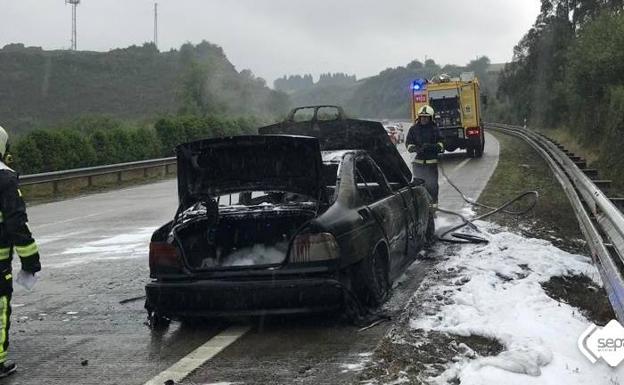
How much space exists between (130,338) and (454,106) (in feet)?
69.6

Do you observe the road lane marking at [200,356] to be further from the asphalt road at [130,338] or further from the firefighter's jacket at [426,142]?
the firefighter's jacket at [426,142]

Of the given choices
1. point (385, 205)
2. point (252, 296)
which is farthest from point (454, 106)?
point (252, 296)

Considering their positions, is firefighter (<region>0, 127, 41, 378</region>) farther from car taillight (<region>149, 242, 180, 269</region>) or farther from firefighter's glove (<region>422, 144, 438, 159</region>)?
firefighter's glove (<region>422, 144, 438, 159</region>)

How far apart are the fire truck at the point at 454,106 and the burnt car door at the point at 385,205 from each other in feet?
60.4

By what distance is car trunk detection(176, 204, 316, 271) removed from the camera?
566 centimetres

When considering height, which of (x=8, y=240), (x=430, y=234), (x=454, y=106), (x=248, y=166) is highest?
(x=454, y=106)

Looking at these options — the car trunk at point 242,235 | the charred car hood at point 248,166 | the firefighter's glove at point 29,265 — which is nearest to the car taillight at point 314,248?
the car trunk at point 242,235

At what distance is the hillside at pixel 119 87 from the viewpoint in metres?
68.8

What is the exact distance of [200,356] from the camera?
16.2 feet

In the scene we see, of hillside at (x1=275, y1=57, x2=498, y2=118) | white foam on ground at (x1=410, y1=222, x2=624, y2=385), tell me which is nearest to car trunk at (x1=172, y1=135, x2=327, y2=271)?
white foam on ground at (x1=410, y1=222, x2=624, y2=385)

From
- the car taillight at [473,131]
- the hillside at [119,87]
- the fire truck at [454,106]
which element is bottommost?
the car taillight at [473,131]

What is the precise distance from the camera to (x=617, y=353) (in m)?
4.04

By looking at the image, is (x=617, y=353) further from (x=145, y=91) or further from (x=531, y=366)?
(x=145, y=91)

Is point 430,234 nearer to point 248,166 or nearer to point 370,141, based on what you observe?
point 370,141
